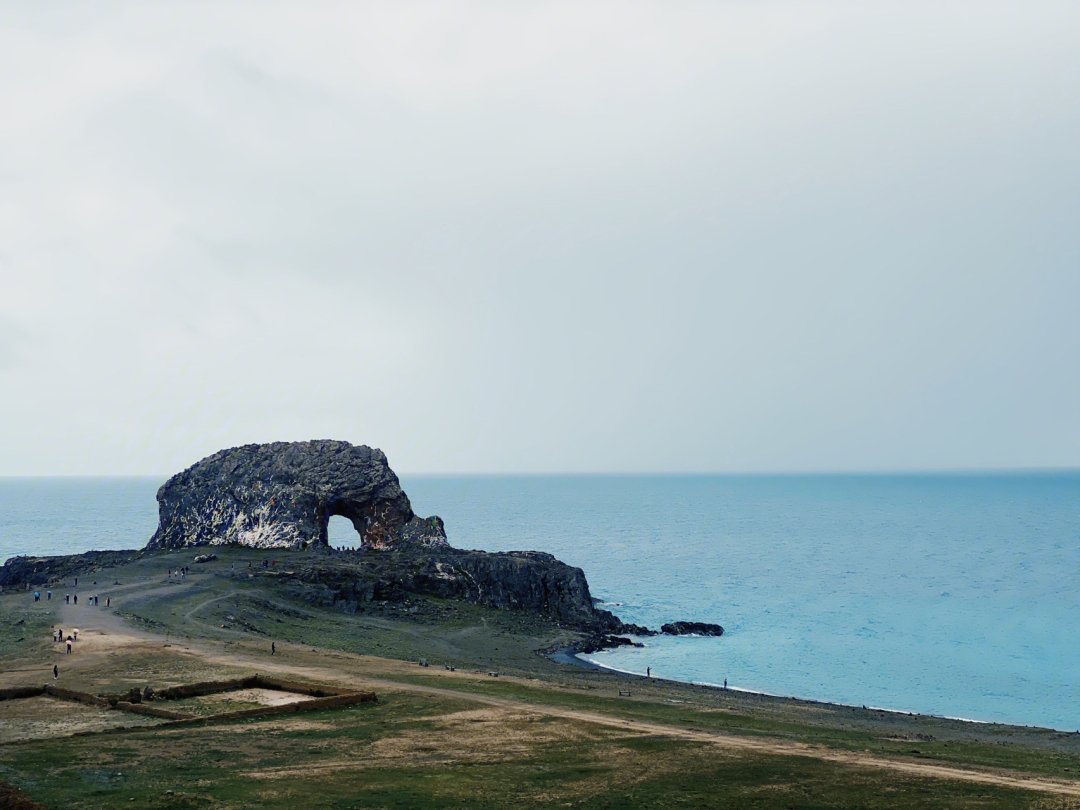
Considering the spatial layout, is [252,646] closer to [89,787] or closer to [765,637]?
[89,787]

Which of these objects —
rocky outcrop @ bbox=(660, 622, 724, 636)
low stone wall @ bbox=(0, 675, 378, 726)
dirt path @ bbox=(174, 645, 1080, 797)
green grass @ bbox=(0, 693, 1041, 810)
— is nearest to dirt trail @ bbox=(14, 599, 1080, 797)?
dirt path @ bbox=(174, 645, 1080, 797)

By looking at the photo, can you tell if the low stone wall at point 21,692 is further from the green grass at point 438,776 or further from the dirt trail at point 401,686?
the green grass at point 438,776

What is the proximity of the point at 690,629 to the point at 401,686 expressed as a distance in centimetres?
5686

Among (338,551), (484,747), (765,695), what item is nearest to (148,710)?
(484,747)

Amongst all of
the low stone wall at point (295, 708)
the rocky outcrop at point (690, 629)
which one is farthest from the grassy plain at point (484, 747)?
the rocky outcrop at point (690, 629)

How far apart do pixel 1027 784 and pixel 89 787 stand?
91.4ft

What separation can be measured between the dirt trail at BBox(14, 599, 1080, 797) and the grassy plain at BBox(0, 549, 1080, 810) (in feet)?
0.52

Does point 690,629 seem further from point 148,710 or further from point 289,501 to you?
point 148,710

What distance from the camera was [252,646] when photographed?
206ft

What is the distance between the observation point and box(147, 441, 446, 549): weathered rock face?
361 ft

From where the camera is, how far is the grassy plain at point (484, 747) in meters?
27.9

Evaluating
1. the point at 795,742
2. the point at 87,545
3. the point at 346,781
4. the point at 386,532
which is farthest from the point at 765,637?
the point at 87,545

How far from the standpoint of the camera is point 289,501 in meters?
110

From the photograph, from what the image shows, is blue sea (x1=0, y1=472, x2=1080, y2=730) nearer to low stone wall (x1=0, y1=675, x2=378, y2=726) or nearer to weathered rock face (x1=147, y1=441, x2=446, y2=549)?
weathered rock face (x1=147, y1=441, x2=446, y2=549)
